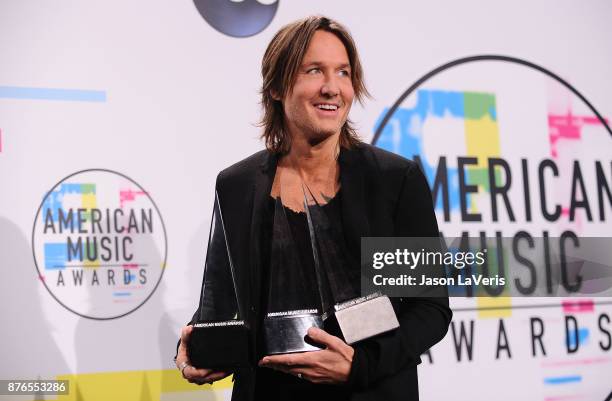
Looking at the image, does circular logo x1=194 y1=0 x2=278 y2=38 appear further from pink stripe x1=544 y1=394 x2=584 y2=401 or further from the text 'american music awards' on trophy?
pink stripe x1=544 y1=394 x2=584 y2=401

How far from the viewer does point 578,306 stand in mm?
2314

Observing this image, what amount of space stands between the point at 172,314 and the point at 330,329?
87 centimetres

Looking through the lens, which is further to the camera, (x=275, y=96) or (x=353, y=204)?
(x=275, y=96)

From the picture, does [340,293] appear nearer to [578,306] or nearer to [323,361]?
[323,361]

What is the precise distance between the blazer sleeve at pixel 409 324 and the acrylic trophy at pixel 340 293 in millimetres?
28

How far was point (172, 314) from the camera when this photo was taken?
1874mm

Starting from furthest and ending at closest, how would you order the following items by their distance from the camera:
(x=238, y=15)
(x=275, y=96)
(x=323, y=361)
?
(x=238, y=15) < (x=275, y=96) < (x=323, y=361)

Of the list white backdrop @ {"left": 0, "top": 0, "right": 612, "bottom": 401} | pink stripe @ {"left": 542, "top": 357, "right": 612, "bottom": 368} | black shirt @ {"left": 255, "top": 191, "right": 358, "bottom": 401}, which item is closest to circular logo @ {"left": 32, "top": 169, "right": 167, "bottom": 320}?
white backdrop @ {"left": 0, "top": 0, "right": 612, "bottom": 401}

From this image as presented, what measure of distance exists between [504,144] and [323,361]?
1.47 meters

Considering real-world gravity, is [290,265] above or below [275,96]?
below

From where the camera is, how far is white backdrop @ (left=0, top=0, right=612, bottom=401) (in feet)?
5.85

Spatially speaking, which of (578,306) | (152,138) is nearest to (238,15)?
(152,138)

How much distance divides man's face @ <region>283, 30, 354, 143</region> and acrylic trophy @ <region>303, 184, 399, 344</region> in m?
0.11

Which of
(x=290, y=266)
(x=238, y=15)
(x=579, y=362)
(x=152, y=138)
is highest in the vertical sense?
(x=238, y=15)
